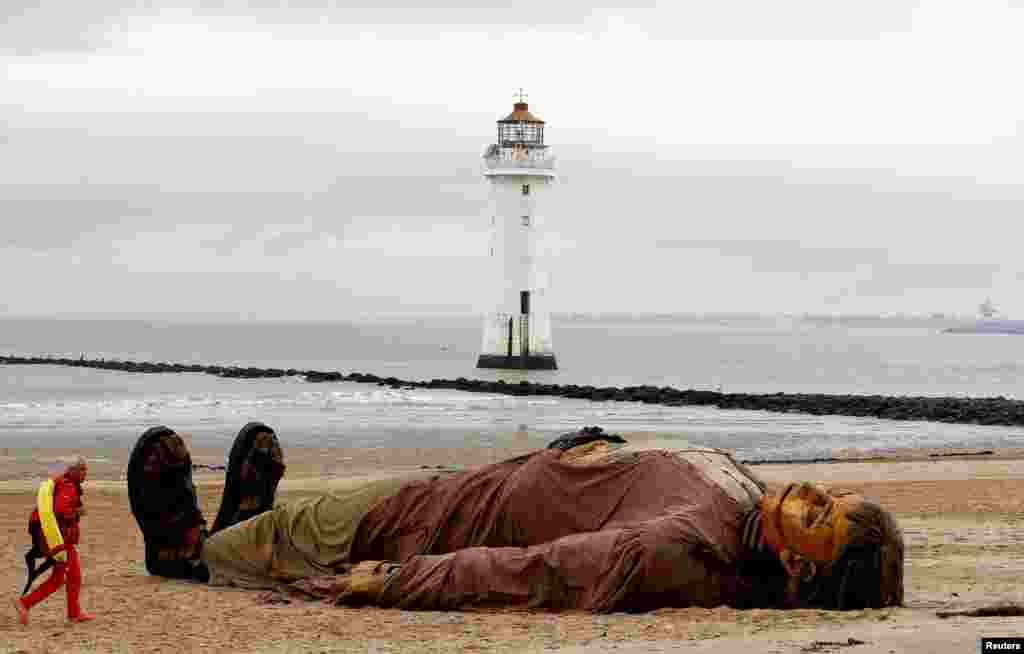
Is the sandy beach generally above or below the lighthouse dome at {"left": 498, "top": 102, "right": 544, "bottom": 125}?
below

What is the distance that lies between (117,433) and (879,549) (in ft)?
93.5

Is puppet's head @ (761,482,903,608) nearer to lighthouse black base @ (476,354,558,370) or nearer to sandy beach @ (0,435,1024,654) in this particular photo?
A: sandy beach @ (0,435,1024,654)

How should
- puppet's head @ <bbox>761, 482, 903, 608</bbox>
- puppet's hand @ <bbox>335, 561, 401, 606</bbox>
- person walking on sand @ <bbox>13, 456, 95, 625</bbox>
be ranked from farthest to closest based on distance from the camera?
1. puppet's hand @ <bbox>335, 561, 401, 606</bbox>
2. person walking on sand @ <bbox>13, 456, 95, 625</bbox>
3. puppet's head @ <bbox>761, 482, 903, 608</bbox>

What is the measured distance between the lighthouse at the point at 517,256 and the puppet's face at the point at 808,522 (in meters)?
48.6

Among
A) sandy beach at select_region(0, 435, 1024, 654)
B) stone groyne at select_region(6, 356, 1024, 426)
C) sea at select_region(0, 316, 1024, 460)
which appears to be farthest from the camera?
stone groyne at select_region(6, 356, 1024, 426)

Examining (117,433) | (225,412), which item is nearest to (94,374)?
(225,412)

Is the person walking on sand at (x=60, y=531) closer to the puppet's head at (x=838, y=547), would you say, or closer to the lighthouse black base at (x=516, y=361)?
the puppet's head at (x=838, y=547)

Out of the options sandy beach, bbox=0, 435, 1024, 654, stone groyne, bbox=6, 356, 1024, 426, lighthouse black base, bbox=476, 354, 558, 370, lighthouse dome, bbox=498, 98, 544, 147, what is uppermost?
lighthouse dome, bbox=498, 98, 544, 147

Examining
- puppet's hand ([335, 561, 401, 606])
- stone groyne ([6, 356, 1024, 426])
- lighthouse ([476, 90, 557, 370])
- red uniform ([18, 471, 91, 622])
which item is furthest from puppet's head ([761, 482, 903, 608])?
lighthouse ([476, 90, 557, 370])

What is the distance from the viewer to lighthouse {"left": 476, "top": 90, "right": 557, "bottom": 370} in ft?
193

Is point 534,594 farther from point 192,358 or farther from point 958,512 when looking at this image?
point 192,358

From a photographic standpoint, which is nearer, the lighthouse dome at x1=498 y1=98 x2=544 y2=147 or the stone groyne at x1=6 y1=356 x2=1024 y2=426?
the stone groyne at x1=6 y1=356 x2=1024 y2=426

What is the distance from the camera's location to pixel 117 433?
36.2 meters

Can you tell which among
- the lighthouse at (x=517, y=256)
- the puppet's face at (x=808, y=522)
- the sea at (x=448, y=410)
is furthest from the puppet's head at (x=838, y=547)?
the lighthouse at (x=517, y=256)
